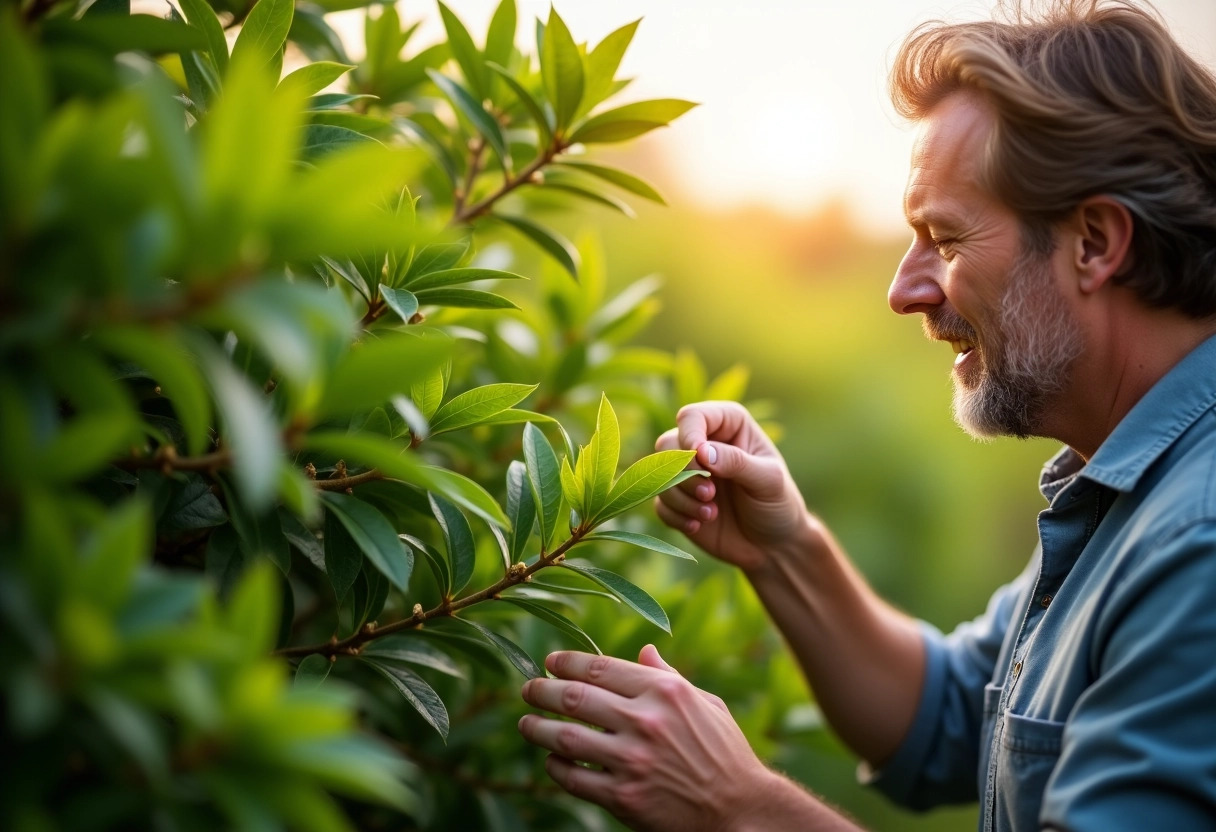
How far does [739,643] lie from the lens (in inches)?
72.6

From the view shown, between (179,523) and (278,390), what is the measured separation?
14cm

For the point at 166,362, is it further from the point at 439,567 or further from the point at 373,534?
the point at 439,567

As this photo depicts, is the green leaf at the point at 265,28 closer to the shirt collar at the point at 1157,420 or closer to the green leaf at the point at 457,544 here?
the green leaf at the point at 457,544

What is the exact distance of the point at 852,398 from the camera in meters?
3.41

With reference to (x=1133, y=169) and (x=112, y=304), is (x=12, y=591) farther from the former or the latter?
(x=1133, y=169)

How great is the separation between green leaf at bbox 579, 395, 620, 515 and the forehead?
2.47 ft

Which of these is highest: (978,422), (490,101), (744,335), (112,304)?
(490,101)

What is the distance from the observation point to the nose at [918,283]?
5.02 feet

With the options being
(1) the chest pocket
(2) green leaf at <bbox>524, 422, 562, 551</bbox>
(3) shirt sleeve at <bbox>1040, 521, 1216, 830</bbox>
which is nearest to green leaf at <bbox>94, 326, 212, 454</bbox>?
(2) green leaf at <bbox>524, 422, 562, 551</bbox>

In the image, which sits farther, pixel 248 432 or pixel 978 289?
pixel 978 289

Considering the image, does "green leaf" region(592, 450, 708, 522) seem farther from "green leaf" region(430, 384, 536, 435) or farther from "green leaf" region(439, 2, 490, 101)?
"green leaf" region(439, 2, 490, 101)

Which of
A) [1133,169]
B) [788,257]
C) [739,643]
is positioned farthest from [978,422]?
[788,257]

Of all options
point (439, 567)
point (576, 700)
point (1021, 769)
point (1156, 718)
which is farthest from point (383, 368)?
point (1021, 769)

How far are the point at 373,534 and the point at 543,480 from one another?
241 millimetres
